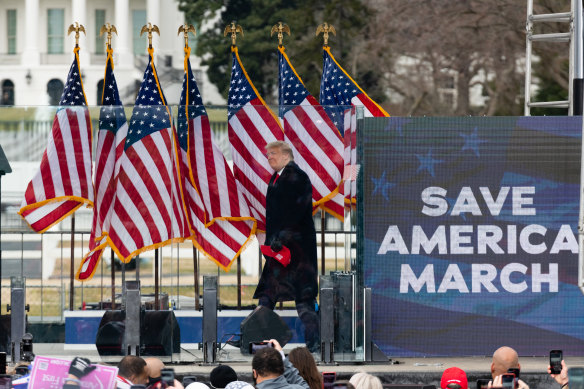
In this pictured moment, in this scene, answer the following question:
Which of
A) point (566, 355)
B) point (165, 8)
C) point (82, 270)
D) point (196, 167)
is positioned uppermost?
point (165, 8)

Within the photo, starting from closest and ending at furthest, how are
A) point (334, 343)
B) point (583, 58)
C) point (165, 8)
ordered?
point (334, 343)
point (583, 58)
point (165, 8)

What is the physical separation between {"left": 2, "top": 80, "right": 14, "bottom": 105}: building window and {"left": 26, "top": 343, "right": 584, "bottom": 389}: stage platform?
68.3 m

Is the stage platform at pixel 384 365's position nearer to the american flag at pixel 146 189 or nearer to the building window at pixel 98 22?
the american flag at pixel 146 189

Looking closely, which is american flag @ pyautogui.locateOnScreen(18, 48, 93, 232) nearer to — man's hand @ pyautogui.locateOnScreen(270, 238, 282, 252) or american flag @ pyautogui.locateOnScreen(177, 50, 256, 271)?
american flag @ pyautogui.locateOnScreen(177, 50, 256, 271)

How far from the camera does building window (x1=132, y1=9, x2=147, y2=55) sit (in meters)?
81.9

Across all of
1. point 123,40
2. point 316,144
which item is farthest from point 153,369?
point 123,40

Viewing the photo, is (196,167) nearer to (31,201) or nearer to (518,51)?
(31,201)

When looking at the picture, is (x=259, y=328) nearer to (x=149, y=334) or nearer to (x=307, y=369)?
(x=149, y=334)

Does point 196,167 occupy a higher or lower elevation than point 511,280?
higher

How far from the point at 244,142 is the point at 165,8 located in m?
70.7

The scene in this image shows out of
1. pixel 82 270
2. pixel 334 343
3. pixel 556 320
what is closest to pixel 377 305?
pixel 334 343

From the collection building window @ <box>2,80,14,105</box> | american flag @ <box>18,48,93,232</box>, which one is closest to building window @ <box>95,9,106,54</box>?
building window @ <box>2,80,14,105</box>

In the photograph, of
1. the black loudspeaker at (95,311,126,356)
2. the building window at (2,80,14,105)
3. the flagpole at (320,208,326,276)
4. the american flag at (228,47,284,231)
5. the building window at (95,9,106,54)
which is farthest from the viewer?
the building window at (95,9,106,54)

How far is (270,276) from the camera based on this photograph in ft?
46.2
